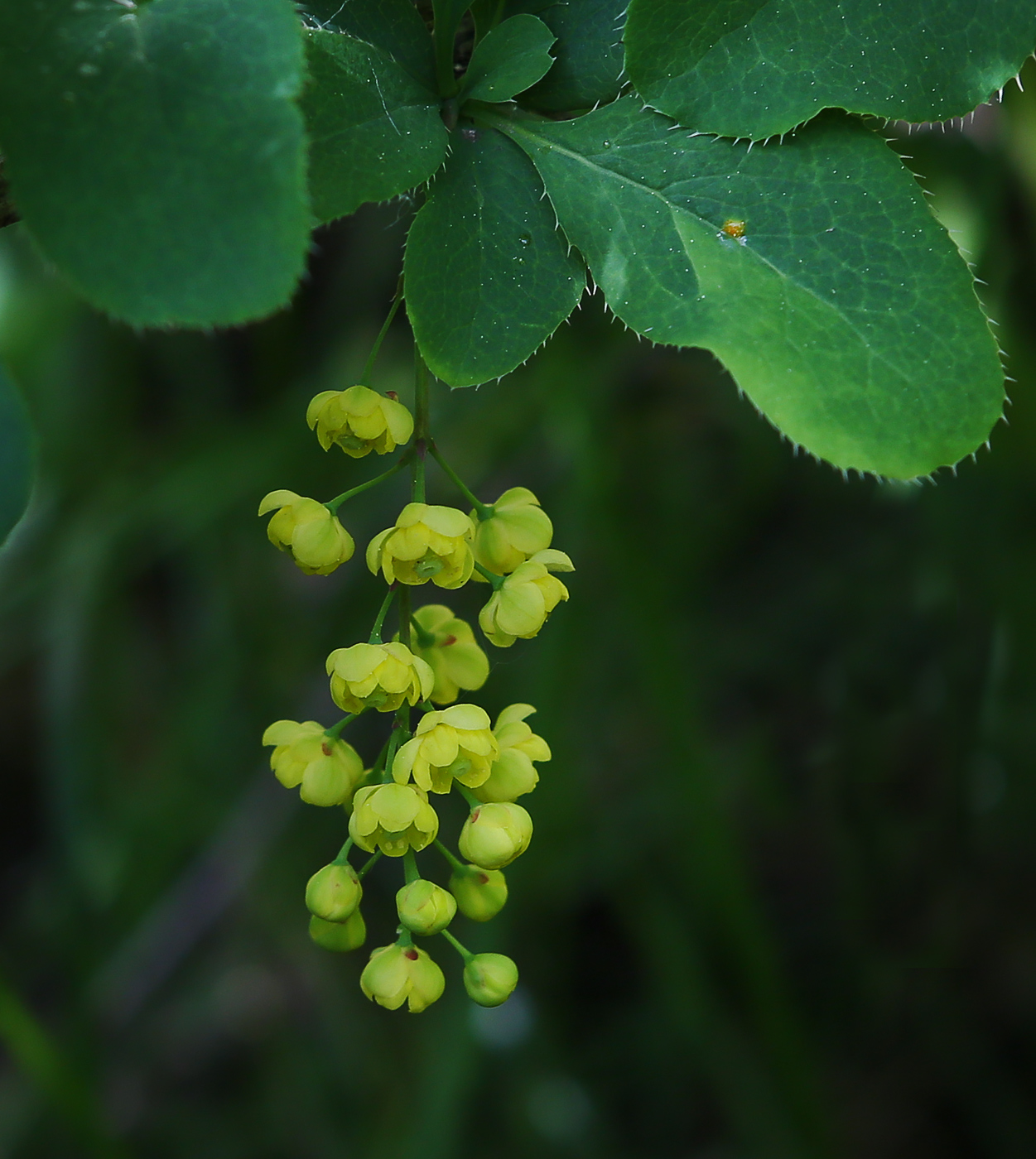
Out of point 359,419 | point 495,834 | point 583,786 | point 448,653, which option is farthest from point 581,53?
point 583,786

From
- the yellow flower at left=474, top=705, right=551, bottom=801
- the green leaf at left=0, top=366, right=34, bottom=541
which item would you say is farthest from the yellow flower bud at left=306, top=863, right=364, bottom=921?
the green leaf at left=0, top=366, right=34, bottom=541

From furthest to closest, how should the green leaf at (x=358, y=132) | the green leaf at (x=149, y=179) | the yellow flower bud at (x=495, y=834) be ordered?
the yellow flower bud at (x=495, y=834) < the green leaf at (x=358, y=132) < the green leaf at (x=149, y=179)

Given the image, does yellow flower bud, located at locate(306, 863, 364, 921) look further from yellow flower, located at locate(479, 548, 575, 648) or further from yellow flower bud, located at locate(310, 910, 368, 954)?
yellow flower, located at locate(479, 548, 575, 648)

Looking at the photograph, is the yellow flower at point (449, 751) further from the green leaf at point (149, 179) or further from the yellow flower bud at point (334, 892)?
the green leaf at point (149, 179)

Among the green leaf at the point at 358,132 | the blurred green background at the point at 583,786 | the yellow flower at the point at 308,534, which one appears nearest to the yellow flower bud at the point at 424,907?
the yellow flower at the point at 308,534

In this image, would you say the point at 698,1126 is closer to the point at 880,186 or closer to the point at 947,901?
the point at 947,901

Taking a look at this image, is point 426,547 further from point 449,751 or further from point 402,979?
point 402,979

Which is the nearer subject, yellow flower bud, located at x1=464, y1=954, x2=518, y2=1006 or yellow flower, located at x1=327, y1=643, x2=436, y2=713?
yellow flower, located at x1=327, y1=643, x2=436, y2=713
